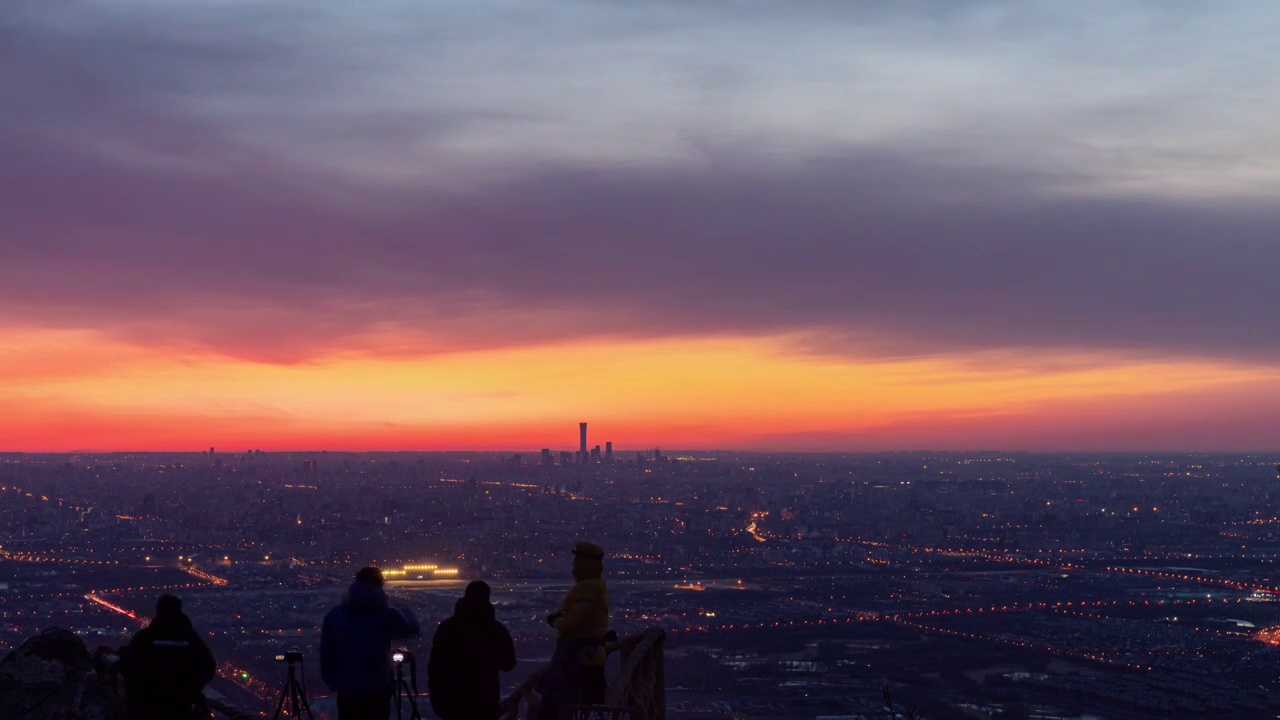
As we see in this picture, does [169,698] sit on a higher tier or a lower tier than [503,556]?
higher

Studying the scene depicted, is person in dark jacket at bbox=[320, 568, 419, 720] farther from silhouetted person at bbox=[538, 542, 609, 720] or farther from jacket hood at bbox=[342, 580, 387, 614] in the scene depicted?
silhouetted person at bbox=[538, 542, 609, 720]

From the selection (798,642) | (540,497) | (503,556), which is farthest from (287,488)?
(798,642)

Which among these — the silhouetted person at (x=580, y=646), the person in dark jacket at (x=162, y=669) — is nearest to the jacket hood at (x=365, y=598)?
the person in dark jacket at (x=162, y=669)

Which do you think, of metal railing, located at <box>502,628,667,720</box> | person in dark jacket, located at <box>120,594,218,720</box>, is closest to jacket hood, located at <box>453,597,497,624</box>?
metal railing, located at <box>502,628,667,720</box>

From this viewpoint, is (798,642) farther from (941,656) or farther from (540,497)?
(540,497)

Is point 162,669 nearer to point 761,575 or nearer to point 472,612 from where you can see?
point 472,612

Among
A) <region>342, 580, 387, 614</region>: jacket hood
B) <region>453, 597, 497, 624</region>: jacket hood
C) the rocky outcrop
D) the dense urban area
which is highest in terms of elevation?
<region>342, 580, 387, 614</region>: jacket hood

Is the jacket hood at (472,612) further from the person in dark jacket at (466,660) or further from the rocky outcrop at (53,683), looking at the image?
the rocky outcrop at (53,683)

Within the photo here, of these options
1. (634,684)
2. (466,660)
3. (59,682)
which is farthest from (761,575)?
(59,682)
